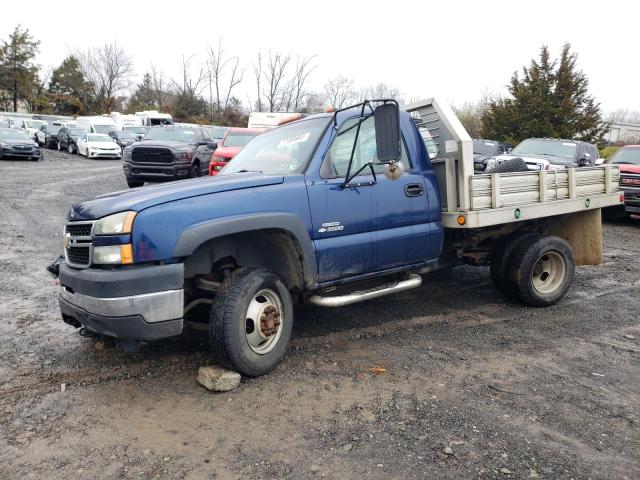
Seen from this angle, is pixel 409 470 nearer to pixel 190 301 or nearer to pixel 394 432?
pixel 394 432

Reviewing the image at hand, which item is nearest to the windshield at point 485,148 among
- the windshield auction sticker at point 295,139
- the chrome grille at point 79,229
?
the windshield auction sticker at point 295,139

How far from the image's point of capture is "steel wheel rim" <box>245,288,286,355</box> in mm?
3969

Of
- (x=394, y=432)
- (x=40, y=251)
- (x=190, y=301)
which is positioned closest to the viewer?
(x=394, y=432)

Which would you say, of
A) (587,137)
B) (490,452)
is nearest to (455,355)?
(490,452)

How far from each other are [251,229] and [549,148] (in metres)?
11.9

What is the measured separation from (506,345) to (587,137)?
25.0 meters

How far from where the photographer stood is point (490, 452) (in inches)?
119

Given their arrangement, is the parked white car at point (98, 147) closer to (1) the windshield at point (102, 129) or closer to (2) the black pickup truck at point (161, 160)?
(1) the windshield at point (102, 129)

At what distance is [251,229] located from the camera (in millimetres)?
3846

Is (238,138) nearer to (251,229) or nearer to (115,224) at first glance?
(251,229)

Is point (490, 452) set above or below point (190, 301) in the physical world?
below

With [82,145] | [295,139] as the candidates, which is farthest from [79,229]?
[82,145]

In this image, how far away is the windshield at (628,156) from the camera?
12.8 m

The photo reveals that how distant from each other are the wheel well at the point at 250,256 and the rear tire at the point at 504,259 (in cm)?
251
